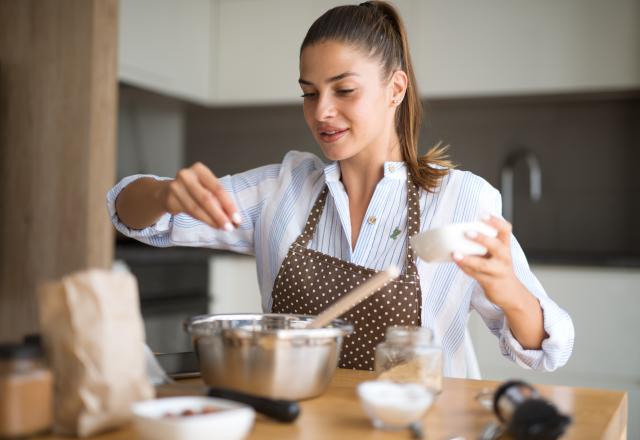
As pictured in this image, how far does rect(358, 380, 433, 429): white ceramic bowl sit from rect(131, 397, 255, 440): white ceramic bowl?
152 millimetres

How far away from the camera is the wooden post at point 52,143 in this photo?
2.65 meters

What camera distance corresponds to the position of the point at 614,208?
137 inches

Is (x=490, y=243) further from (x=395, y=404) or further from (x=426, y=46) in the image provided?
(x=426, y=46)

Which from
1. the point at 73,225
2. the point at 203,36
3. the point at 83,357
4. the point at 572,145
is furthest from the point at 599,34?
the point at 83,357

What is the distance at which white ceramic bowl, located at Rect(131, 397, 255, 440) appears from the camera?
74 cm

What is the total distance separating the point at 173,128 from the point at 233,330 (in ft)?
11.1

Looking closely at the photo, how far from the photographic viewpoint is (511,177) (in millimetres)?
3641

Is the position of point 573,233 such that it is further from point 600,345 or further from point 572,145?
point 600,345

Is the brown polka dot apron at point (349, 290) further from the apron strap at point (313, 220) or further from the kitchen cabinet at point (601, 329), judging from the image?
the kitchen cabinet at point (601, 329)

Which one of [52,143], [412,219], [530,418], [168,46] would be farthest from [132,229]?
[168,46]

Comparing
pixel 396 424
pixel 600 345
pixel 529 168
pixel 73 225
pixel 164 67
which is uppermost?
pixel 164 67

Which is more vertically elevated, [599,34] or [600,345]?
[599,34]

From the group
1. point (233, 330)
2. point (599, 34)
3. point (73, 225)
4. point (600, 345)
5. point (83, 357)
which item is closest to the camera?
point (83, 357)

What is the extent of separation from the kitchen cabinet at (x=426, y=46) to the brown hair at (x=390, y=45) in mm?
1710
